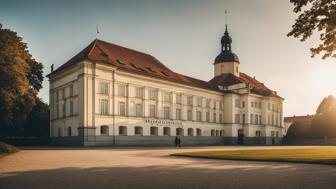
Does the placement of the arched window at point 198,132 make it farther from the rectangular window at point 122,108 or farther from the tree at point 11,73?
the tree at point 11,73

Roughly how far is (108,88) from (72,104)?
543 cm

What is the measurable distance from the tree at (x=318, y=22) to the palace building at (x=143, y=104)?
3161cm

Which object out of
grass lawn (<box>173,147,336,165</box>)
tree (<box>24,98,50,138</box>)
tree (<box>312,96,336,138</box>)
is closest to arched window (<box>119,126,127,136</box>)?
tree (<box>24,98,50,138</box>)

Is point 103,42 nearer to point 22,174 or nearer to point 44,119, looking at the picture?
point 44,119

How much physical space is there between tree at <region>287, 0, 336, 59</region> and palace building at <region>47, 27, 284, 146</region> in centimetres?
3161

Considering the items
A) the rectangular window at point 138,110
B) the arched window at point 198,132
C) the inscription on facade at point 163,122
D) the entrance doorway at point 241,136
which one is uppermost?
the rectangular window at point 138,110

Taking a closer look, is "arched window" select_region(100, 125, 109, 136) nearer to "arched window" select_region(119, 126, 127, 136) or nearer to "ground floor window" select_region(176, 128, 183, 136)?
"arched window" select_region(119, 126, 127, 136)

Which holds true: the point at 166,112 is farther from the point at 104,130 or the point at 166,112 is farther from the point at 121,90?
the point at 104,130

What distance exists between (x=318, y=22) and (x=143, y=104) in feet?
120

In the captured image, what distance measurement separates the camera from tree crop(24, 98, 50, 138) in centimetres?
5081

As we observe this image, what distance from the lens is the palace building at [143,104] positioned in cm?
4338

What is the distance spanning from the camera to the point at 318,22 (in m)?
15.0

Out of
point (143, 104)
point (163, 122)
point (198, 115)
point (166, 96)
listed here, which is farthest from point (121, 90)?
point (198, 115)

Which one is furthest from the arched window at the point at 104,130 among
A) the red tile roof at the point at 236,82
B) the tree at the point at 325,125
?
the tree at the point at 325,125
